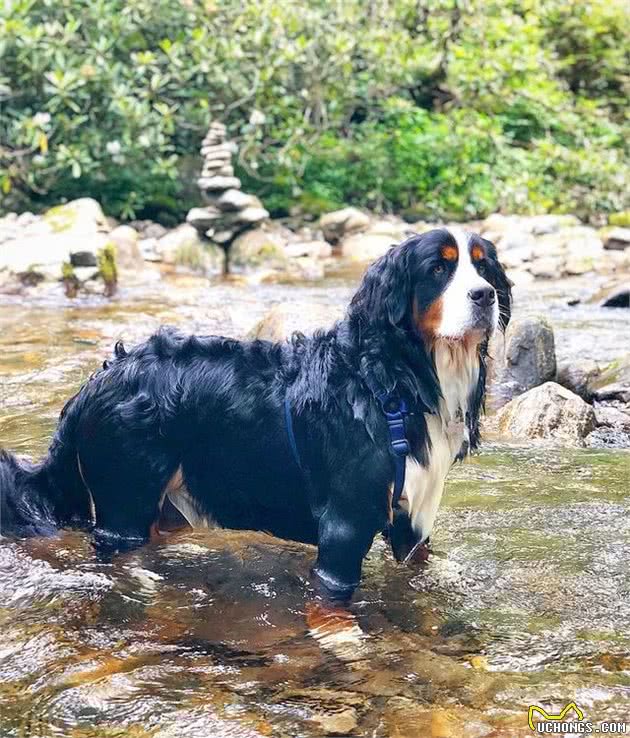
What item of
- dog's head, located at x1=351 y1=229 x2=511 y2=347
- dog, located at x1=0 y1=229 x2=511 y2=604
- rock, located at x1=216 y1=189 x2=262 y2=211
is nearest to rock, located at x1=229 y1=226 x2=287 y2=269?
rock, located at x1=216 y1=189 x2=262 y2=211

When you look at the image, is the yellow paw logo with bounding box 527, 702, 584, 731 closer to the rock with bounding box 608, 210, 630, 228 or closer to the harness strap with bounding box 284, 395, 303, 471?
the harness strap with bounding box 284, 395, 303, 471

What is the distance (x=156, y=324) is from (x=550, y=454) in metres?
5.05

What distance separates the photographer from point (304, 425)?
348 centimetres

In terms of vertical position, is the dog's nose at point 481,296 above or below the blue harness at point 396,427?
above

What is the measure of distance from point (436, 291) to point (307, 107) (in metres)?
14.8

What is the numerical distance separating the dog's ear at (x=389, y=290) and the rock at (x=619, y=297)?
7.43 m

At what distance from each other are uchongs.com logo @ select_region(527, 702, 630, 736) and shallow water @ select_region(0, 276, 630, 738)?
0.04 m

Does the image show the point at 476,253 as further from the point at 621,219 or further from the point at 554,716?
the point at 621,219

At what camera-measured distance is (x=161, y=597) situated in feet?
12.0

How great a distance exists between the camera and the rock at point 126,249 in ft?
42.3

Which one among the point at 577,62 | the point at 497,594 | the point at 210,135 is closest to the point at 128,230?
the point at 210,135

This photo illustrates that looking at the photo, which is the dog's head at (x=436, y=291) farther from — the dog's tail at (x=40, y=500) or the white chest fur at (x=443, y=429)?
the dog's tail at (x=40, y=500)

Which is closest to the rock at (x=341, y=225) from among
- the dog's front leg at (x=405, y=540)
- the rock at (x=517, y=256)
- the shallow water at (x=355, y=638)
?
the rock at (x=517, y=256)

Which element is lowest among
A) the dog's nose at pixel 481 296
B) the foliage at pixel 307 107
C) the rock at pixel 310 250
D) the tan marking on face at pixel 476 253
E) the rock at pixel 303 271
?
the rock at pixel 303 271
